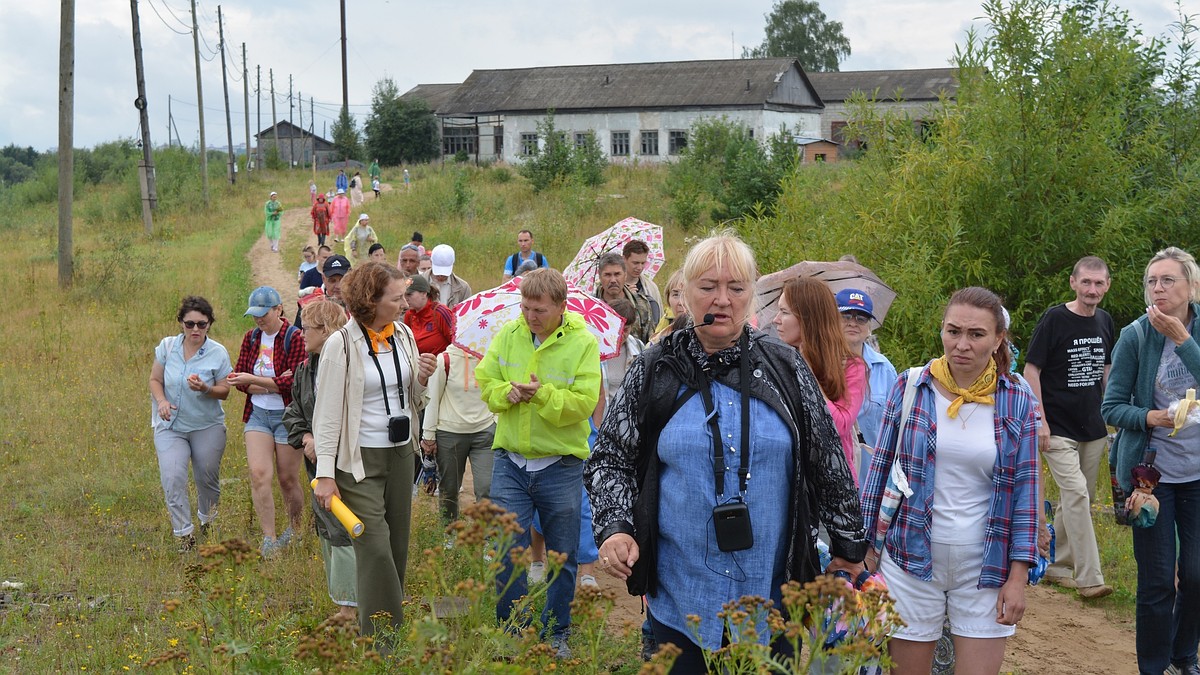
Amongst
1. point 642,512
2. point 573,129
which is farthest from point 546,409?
point 573,129

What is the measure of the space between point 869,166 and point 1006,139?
67.0 inches

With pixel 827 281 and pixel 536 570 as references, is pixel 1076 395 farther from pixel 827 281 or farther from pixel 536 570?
pixel 536 570

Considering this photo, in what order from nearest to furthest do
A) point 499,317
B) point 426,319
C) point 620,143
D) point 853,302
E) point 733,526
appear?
1. point 733,526
2. point 853,302
3. point 499,317
4. point 426,319
5. point 620,143

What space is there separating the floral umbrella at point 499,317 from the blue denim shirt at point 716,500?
336cm

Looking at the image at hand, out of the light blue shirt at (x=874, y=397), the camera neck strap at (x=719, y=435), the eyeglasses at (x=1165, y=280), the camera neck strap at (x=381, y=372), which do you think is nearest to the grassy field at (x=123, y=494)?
the camera neck strap at (x=719, y=435)

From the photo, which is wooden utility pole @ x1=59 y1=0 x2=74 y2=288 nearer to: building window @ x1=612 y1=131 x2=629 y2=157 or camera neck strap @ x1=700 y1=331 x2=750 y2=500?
camera neck strap @ x1=700 y1=331 x2=750 y2=500

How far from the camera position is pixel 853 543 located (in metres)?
3.36

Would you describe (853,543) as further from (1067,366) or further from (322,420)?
(1067,366)

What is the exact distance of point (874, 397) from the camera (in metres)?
4.98

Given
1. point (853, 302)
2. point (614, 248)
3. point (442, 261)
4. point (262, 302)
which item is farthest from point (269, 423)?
point (853, 302)

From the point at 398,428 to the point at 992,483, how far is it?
276 cm

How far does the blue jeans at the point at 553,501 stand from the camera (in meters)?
5.75

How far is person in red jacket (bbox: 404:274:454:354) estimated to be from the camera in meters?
8.00

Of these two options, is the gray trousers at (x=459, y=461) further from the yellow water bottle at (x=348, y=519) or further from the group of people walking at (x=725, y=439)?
the yellow water bottle at (x=348, y=519)
